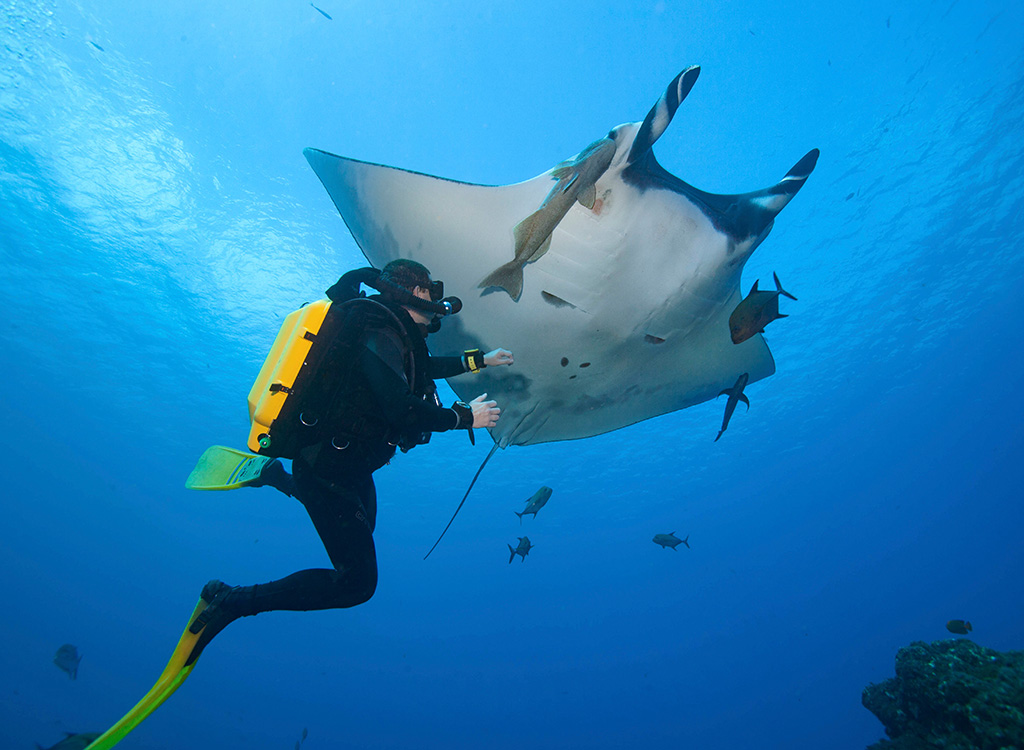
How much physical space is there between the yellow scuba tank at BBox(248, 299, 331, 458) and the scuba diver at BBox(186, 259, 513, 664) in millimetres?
59

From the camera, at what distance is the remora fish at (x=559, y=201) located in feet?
7.65

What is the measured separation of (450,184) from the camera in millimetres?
2633

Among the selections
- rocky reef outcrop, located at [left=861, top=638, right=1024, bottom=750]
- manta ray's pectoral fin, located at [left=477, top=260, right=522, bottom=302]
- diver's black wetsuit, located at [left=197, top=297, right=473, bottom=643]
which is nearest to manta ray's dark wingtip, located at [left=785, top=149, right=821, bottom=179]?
manta ray's pectoral fin, located at [left=477, top=260, right=522, bottom=302]

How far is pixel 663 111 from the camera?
2188mm

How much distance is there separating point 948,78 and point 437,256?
16.2 meters

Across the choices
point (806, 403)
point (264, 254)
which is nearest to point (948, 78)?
point (806, 403)

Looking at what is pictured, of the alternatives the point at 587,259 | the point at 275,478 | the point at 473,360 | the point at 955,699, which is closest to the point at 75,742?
the point at 275,478

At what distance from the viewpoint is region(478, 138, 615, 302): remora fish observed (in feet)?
7.65

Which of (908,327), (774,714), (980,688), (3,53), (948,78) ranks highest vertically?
(908,327)

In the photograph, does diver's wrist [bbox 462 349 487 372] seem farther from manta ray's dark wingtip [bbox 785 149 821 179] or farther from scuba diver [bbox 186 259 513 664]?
manta ray's dark wingtip [bbox 785 149 821 179]

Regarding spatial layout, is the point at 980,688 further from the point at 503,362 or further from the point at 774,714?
the point at 774,714

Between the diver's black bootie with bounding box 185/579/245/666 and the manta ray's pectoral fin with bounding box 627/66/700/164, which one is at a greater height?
the manta ray's pectoral fin with bounding box 627/66/700/164

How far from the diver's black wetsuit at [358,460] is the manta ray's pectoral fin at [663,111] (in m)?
1.56

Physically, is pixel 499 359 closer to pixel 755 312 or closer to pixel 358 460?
pixel 358 460
